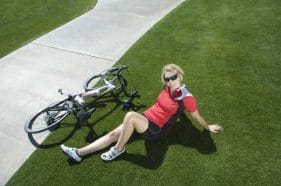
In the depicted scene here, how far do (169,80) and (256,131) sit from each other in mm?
2348

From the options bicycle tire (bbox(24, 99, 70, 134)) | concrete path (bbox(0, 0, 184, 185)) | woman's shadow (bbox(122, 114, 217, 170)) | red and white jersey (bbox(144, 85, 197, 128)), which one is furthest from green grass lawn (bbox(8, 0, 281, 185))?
red and white jersey (bbox(144, 85, 197, 128))

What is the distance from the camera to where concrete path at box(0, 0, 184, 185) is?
7630 mm

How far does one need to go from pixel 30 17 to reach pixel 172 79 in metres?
8.88

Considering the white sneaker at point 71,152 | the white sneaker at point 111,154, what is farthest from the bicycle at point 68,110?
the white sneaker at point 111,154

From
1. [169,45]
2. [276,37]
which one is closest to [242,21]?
[276,37]

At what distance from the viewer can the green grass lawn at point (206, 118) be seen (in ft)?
21.0

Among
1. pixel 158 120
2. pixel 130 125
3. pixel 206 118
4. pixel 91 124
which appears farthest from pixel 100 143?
pixel 206 118

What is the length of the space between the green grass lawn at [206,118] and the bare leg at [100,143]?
23 centimetres

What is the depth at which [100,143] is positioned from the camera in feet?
22.0

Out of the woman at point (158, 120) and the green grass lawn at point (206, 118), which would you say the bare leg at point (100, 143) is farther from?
the green grass lawn at point (206, 118)

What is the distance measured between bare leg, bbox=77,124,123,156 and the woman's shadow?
47cm

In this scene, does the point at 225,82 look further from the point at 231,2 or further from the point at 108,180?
the point at 231,2

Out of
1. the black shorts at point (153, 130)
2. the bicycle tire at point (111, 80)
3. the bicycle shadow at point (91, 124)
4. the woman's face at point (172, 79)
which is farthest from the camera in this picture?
the bicycle tire at point (111, 80)

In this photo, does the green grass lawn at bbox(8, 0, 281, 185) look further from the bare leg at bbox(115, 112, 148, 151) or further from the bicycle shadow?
the bare leg at bbox(115, 112, 148, 151)
